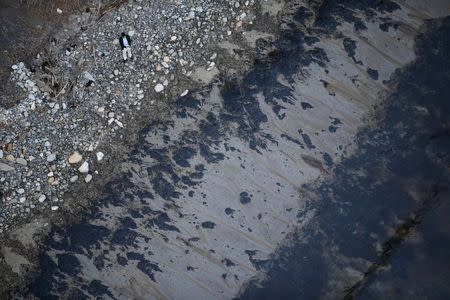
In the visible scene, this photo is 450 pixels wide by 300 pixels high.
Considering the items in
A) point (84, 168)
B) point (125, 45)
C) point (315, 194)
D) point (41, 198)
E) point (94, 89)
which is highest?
point (125, 45)

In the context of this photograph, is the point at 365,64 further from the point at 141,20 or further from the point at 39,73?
the point at 39,73

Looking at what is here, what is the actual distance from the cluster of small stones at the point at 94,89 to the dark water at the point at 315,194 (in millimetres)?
245

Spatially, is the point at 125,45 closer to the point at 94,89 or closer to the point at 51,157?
the point at 94,89

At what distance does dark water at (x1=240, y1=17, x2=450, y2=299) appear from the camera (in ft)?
8.01

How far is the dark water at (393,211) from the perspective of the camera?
2.44 m

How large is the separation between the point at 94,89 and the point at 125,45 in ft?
1.28

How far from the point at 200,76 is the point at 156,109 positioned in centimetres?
40

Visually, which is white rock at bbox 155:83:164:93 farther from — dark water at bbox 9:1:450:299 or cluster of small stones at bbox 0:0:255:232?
dark water at bbox 9:1:450:299

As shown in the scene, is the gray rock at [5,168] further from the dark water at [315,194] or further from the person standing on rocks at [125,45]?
the person standing on rocks at [125,45]

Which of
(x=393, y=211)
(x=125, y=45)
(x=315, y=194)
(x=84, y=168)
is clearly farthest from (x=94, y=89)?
(x=393, y=211)

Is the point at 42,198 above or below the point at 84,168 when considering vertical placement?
below

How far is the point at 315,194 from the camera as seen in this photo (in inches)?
97.5

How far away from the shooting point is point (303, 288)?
8.04ft

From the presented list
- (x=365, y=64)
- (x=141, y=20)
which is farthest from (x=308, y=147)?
(x=141, y=20)
